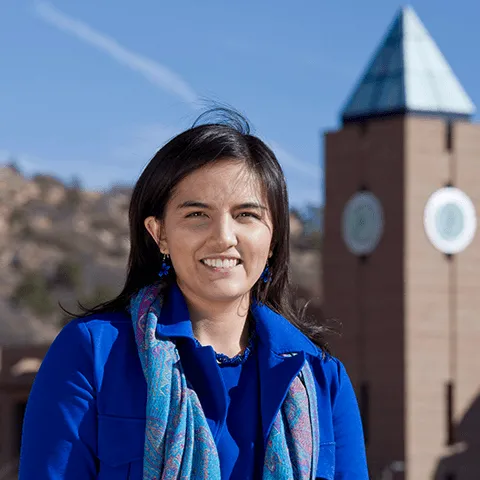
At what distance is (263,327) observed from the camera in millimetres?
2545

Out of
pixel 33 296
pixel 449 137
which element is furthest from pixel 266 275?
pixel 33 296

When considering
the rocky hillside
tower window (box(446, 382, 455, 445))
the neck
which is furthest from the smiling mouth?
the rocky hillside

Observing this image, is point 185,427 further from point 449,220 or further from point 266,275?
point 449,220

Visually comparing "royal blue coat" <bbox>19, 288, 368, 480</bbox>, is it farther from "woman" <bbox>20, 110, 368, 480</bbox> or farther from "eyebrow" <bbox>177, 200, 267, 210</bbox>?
"eyebrow" <bbox>177, 200, 267, 210</bbox>

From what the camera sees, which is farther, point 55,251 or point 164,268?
point 55,251

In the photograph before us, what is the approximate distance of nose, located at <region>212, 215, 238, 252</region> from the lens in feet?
7.89

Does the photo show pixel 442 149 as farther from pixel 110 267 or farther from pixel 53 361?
pixel 110 267

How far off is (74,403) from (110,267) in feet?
178

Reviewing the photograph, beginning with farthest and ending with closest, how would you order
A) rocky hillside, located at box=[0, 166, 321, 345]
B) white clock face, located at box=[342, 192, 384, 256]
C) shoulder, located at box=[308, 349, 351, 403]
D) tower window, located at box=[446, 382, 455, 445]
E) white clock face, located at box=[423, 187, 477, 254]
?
rocky hillside, located at box=[0, 166, 321, 345], white clock face, located at box=[342, 192, 384, 256], white clock face, located at box=[423, 187, 477, 254], tower window, located at box=[446, 382, 455, 445], shoulder, located at box=[308, 349, 351, 403]

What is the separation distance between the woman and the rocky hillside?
126 ft

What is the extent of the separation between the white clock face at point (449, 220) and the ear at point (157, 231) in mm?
17182

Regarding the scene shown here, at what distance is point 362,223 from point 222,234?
59.4 ft

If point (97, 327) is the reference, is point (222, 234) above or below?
above

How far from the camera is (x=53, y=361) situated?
2.29 m
